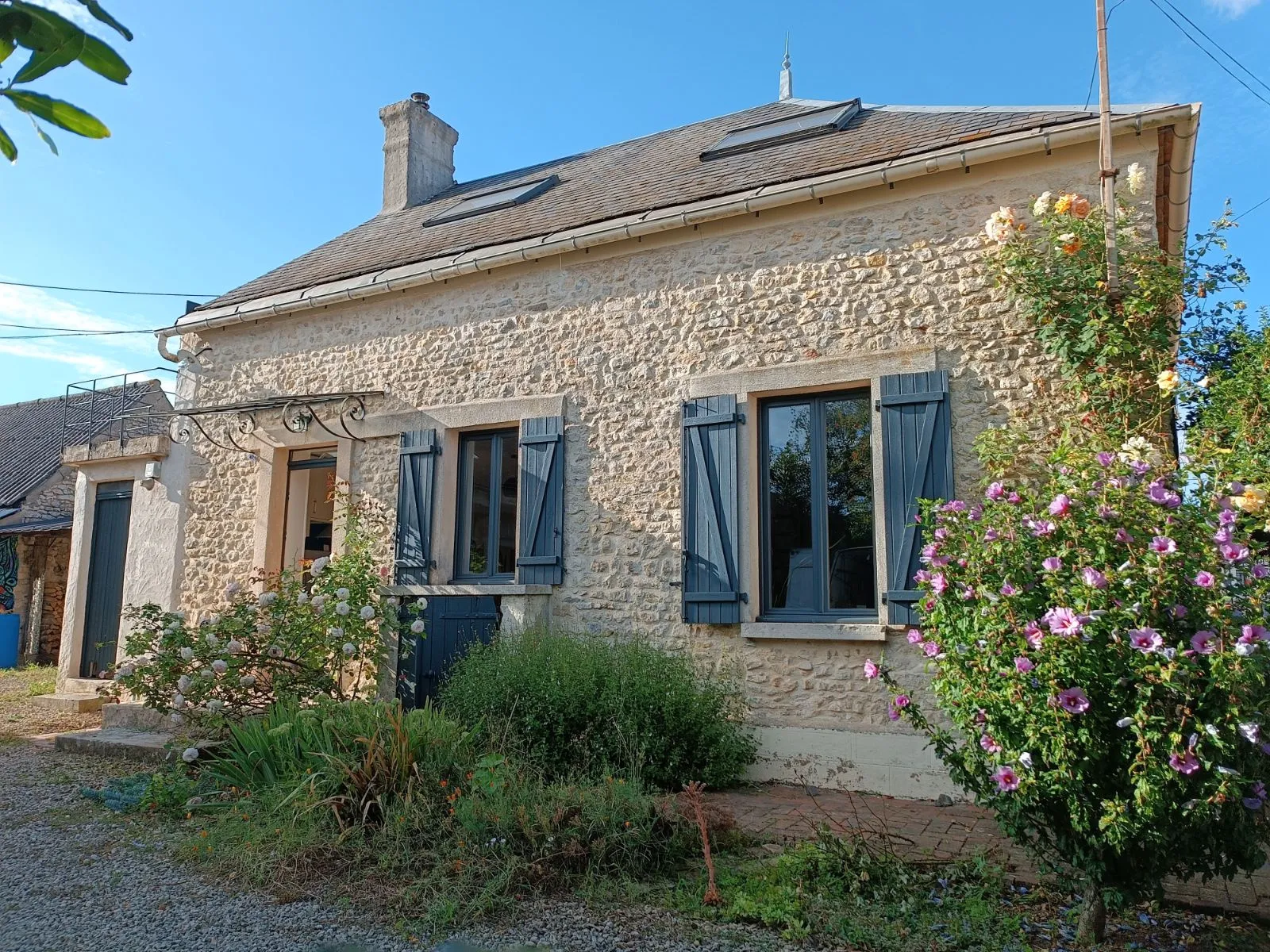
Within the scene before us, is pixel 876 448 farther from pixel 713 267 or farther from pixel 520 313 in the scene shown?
pixel 520 313

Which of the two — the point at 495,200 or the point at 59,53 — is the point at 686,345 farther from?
the point at 59,53

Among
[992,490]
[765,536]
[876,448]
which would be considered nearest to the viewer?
[992,490]

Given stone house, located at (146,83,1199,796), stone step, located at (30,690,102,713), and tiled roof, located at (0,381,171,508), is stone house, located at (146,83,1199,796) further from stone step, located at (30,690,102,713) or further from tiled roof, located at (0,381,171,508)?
tiled roof, located at (0,381,171,508)

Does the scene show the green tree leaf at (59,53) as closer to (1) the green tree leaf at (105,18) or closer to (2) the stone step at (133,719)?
(1) the green tree leaf at (105,18)

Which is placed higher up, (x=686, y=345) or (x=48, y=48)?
(x=686, y=345)

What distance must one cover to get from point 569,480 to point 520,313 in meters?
1.57

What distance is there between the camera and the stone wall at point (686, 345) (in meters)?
5.91

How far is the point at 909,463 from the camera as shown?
5.89 metres

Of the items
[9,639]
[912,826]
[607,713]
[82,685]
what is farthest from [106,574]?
[912,826]

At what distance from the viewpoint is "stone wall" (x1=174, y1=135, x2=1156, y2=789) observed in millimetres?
5914

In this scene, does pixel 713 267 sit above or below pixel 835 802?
above

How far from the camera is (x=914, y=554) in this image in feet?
18.9

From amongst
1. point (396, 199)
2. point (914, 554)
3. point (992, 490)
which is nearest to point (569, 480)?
point (914, 554)

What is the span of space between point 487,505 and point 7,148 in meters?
6.73
